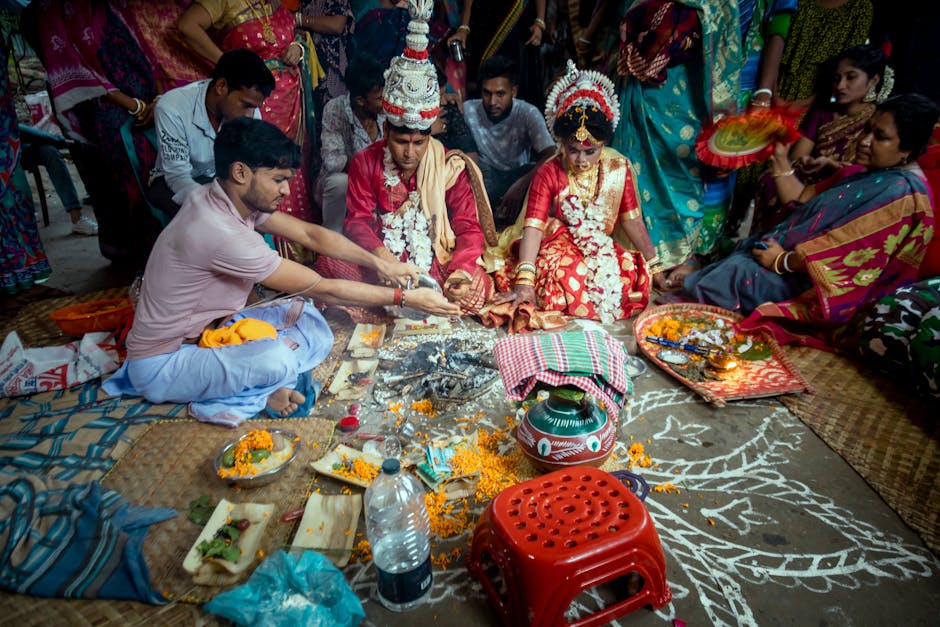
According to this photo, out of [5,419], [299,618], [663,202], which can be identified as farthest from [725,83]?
[5,419]

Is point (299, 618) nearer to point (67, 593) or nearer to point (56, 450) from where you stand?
point (67, 593)

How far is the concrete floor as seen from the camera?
1.81 meters

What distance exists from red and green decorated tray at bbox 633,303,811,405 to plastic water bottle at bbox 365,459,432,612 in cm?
190

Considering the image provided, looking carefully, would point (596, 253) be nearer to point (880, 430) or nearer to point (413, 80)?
point (413, 80)

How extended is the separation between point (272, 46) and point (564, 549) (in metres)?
3.37

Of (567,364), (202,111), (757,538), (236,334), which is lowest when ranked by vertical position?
(757,538)

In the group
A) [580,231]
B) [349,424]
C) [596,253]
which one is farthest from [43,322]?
[596,253]

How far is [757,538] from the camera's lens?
2.09m

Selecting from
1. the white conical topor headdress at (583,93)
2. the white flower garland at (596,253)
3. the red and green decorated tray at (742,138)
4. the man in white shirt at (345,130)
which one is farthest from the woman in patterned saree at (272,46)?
the red and green decorated tray at (742,138)

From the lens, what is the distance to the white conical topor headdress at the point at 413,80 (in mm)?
3287

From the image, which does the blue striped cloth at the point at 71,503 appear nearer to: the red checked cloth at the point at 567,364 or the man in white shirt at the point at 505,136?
the red checked cloth at the point at 567,364

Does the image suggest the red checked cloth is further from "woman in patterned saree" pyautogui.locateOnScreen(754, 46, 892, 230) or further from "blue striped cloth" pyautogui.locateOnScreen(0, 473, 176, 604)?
"woman in patterned saree" pyautogui.locateOnScreen(754, 46, 892, 230)

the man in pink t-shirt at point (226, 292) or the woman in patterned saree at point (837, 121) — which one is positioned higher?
the woman in patterned saree at point (837, 121)

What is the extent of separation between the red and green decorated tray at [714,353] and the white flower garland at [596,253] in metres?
0.33
